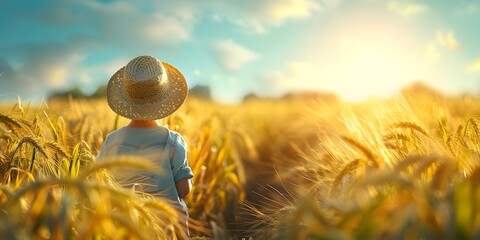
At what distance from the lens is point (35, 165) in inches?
94.0

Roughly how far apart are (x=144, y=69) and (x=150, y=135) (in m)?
0.40

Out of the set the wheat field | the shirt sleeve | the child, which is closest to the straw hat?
the child

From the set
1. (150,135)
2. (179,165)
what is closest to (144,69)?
(150,135)

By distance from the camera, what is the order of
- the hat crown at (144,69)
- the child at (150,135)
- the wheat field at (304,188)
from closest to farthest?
the wheat field at (304,188), the child at (150,135), the hat crown at (144,69)

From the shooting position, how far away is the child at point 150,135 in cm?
300

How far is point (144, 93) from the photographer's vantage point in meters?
3.14

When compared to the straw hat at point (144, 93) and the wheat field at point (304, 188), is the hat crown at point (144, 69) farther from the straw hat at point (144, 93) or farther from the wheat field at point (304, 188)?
the wheat field at point (304, 188)

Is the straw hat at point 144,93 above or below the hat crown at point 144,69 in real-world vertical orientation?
below

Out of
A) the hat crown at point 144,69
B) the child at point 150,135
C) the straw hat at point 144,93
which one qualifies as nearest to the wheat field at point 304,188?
the child at point 150,135

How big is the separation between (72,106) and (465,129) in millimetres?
3460

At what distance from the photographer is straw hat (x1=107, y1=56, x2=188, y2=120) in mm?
3113

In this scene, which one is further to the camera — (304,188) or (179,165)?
(179,165)

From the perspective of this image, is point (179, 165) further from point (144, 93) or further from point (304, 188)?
point (304, 188)

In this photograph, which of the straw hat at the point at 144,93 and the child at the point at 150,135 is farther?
the straw hat at the point at 144,93
